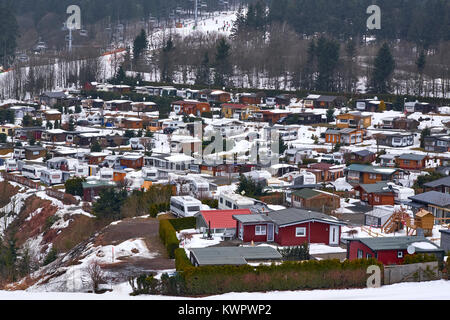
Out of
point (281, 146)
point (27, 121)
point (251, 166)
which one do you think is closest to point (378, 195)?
point (251, 166)

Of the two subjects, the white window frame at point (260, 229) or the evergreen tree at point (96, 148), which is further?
the evergreen tree at point (96, 148)

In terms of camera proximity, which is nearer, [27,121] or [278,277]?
[278,277]

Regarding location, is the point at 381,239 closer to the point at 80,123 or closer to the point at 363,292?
the point at 363,292

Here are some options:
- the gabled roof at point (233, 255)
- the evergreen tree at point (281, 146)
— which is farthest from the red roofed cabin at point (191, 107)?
the gabled roof at point (233, 255)

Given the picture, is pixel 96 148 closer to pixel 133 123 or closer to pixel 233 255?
pixel 133 123

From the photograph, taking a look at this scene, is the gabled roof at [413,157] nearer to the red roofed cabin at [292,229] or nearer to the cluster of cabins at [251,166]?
the cluster of cabins at [251,166]

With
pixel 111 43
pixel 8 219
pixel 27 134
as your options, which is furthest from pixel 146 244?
pixel 111 43

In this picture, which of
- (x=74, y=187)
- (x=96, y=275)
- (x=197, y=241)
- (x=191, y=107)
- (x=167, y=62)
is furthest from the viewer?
(x=167, y=62)

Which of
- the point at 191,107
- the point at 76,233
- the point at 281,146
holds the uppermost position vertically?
the point at 191,107
